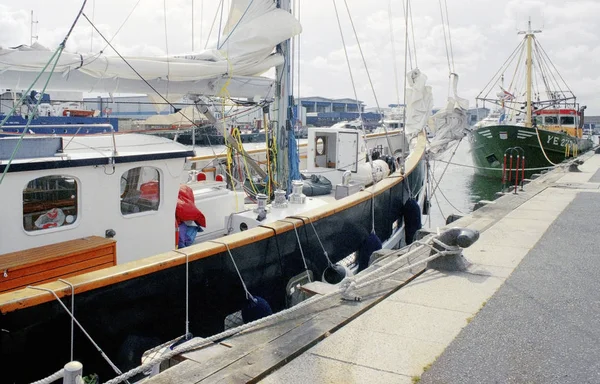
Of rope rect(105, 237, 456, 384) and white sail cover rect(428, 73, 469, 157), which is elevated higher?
white sail cover rect(428, 73, 469, 157)

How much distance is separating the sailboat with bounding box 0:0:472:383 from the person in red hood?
0.02 meters

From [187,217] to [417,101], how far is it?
7.11 m

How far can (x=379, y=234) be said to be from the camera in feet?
30.1

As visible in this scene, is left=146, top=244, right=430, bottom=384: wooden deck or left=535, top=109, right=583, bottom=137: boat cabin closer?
left=146, top=244, right=430, bottom=384: wooden deck

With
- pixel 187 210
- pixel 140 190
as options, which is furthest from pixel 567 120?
pixel 140 190

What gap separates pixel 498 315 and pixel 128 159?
397 centimetres

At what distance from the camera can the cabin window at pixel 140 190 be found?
5898 millimetres

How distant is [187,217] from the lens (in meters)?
6.55

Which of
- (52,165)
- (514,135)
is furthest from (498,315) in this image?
(514,135)

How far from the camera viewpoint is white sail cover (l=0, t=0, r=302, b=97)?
6.07 metres

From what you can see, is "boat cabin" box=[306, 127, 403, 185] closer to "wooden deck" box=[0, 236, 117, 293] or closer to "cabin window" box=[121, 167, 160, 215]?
"cabin window" box=[121, 167, 160, 215]

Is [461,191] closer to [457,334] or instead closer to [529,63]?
[529,63]

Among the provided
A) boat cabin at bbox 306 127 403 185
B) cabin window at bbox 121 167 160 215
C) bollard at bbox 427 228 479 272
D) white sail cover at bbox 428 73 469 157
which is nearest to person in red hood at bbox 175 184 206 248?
cabin window at bbox 121 167 160 215

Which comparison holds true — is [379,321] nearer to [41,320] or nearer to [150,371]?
[150,371]
